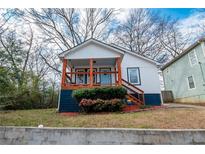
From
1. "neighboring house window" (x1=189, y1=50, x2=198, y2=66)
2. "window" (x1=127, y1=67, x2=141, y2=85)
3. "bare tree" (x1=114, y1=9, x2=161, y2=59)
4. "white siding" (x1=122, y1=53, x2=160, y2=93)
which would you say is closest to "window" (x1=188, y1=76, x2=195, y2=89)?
"neighboring house window" (x1=189, y1=50, x2=198, y2=66)

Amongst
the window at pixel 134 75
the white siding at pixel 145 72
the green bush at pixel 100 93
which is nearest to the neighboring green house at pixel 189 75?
the white siding at pixel 145 72

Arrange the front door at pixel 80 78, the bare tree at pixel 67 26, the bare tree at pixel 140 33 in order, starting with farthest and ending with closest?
the bare tree at pixel 140 33, the bare tree at pixel 67 26, the front door at pixel 80 78

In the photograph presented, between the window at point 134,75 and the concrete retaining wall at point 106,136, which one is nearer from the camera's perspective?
the concrete retaining wall at point 106,136

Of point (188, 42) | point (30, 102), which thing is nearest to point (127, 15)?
point (188, 42)

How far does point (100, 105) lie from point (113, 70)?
4645mm

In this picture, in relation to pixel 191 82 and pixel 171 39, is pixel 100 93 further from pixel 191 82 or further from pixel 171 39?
pixel 171 39

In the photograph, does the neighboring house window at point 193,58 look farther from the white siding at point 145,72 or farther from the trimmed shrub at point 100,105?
the trimmed shrub at point 100,105

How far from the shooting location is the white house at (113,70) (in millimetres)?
10492

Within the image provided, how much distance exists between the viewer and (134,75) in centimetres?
1288

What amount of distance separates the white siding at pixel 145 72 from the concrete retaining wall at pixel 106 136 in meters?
8.08

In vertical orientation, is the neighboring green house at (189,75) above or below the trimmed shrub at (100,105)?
above

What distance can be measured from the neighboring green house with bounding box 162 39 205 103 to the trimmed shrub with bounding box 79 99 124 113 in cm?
823

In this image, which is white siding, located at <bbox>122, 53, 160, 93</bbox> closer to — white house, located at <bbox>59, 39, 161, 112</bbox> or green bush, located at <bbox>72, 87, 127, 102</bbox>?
white house, located at <bbox>59, 39, 161, 112</bbox>
